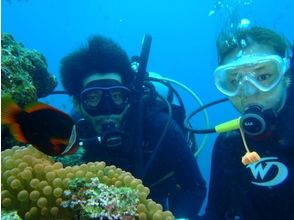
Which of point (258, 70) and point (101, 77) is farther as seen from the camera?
point (101, 77)

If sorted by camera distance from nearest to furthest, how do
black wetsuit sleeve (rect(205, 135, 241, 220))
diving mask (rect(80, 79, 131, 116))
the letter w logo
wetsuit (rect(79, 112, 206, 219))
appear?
the letter w logo < black wetsuit sleeve (rect(205, 135, 241, 220)) < diving mask (rect(80, 79, 131, 116)) < wetsuit (rect(79, 112, 206, 219))

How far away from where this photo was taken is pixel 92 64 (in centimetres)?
502

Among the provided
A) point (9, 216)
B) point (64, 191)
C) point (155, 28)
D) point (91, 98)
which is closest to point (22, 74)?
point (91, 98)

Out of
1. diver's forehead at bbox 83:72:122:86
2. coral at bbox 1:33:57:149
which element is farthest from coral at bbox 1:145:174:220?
diver's forehead at bbox 83:72:122:86

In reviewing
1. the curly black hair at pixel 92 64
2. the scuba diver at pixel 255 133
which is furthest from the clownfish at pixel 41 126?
the curly black hair at pixel 92 64

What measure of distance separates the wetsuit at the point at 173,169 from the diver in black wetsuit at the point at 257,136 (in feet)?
1.67

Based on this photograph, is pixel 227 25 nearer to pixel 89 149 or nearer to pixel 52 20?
pixel 89 149

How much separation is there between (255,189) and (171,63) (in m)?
80.5

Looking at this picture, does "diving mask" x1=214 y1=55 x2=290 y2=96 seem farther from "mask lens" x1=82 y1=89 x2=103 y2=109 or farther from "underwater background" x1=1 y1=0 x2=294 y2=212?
"underwater background" x1=1 y1=0 x2=294 y2=212

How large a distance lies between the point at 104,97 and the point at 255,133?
1.90 metres

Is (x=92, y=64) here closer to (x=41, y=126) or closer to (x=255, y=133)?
(x=255, y=133)

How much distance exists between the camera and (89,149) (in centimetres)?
453

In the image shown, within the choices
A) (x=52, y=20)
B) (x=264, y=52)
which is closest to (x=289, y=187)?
(x=264, y=52)

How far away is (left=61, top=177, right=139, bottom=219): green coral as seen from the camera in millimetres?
2072
